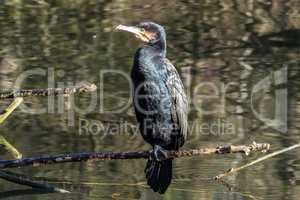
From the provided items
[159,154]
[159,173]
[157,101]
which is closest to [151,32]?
[157,101]

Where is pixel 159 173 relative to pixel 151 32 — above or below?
below

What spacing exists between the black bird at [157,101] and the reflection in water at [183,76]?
0.83 metres

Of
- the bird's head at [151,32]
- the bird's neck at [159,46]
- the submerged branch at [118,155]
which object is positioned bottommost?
the submerged branch at [118,155]

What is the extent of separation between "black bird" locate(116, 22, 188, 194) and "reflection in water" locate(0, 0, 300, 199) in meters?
0.83

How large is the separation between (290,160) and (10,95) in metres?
2.66

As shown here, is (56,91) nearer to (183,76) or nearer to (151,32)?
(151,32)

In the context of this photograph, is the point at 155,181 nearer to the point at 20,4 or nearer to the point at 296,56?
the point at 296,56

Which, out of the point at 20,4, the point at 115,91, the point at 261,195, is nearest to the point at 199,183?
the point at 261,195

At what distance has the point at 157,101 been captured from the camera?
14.7 feet

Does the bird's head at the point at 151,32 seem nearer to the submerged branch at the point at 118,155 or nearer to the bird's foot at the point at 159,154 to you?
the bird's foot at the point at 159,154

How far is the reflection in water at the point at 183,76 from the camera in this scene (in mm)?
5609

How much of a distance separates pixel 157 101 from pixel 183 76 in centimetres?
356

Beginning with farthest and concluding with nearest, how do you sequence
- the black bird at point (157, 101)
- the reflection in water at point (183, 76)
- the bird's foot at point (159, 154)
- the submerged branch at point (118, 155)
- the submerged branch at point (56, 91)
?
1. the reflection in water at point (183, 76)
2. the black bird at point (157, 101)
3. the bird's foot at point (159, 154)
4. the submerged branch at point (56, 91)
5. the submerged branch at point (118, 155)

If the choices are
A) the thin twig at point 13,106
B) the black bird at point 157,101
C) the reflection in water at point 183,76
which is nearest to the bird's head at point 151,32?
the black bird at point 157,101
